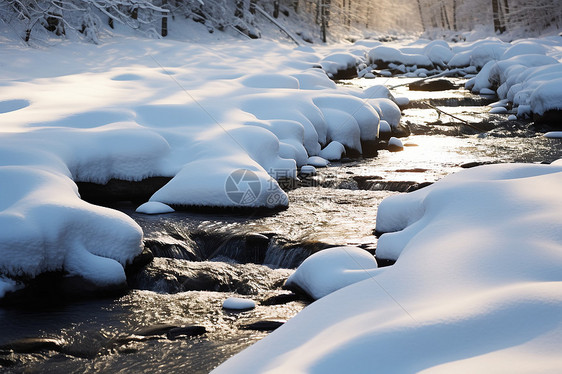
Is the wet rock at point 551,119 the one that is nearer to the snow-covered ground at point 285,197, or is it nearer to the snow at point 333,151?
the snow-covered ground at point 285,197

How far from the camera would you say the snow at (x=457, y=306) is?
7.48 feet

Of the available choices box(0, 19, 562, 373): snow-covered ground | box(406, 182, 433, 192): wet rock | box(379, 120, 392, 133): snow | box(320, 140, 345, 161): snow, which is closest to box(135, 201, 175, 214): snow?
box(0, 19, 562, 373): snow-covered ground

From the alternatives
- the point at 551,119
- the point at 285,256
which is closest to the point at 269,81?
the point at 551,119

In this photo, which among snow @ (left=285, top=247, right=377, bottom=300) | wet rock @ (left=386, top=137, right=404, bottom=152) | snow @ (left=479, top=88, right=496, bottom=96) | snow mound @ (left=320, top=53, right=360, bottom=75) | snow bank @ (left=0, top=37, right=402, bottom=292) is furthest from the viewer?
snow mound @ (left=320, top=53, right=360, bottom=75)

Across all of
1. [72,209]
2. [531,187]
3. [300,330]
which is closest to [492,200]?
[531,187]

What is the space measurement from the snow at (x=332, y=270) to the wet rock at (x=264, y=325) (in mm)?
471

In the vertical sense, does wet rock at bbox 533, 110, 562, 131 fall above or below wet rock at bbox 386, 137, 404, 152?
above

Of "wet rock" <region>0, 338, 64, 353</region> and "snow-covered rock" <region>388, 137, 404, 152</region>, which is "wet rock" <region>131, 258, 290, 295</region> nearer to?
"wet rock" <region>0, 338, 64, 353</region>

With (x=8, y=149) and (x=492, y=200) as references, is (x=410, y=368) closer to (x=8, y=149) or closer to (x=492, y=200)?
(x=492, y=200)

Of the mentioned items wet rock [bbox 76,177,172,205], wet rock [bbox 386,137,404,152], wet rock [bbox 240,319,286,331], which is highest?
wet rock [bbox 76,177,172,205]

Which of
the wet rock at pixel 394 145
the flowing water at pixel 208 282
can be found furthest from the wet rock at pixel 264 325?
the wet rock at pixel 394 145

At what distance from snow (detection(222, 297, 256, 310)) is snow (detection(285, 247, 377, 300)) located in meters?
0.46

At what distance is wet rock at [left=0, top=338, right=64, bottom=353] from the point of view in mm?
4039

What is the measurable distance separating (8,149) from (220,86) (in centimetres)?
606
